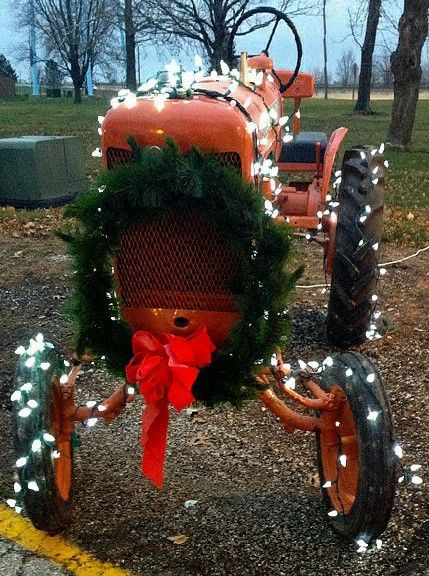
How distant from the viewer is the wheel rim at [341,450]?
9.19ft

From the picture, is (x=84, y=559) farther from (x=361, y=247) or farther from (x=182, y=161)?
(x=361, y=247)

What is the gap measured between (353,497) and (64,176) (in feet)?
23.8

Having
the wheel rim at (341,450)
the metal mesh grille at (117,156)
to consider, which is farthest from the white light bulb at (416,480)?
the metal mesh grille at (117,156)

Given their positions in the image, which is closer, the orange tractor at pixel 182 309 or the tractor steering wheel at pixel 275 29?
the orange tractor at pixel 182 309

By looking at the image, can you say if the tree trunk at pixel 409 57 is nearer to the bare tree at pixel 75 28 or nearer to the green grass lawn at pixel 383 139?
the green grass lawn at pixel 383 139

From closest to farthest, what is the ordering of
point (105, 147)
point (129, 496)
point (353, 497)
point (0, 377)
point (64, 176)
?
point (105, 147)
point (353, 497)
point (129, 496)
point (0, 377)
point (64, 176)

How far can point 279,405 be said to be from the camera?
2873mm

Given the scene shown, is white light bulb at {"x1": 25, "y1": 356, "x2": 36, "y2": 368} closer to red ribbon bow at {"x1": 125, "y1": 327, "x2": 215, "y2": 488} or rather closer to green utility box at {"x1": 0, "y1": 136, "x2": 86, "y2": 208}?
red ribbon bow at {"x1": 125, "y1": 327, "x2": 215, "y2": 488}

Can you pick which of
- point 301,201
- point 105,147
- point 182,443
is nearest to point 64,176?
point 301,201

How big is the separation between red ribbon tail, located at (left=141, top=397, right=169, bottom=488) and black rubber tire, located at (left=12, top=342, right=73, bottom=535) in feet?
1.13

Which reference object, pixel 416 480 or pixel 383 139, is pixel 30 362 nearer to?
pixel 416 480

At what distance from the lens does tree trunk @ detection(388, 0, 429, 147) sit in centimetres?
1481

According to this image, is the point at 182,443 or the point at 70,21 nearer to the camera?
the point at 182,443

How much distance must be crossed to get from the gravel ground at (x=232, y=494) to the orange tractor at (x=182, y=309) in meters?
0.15
